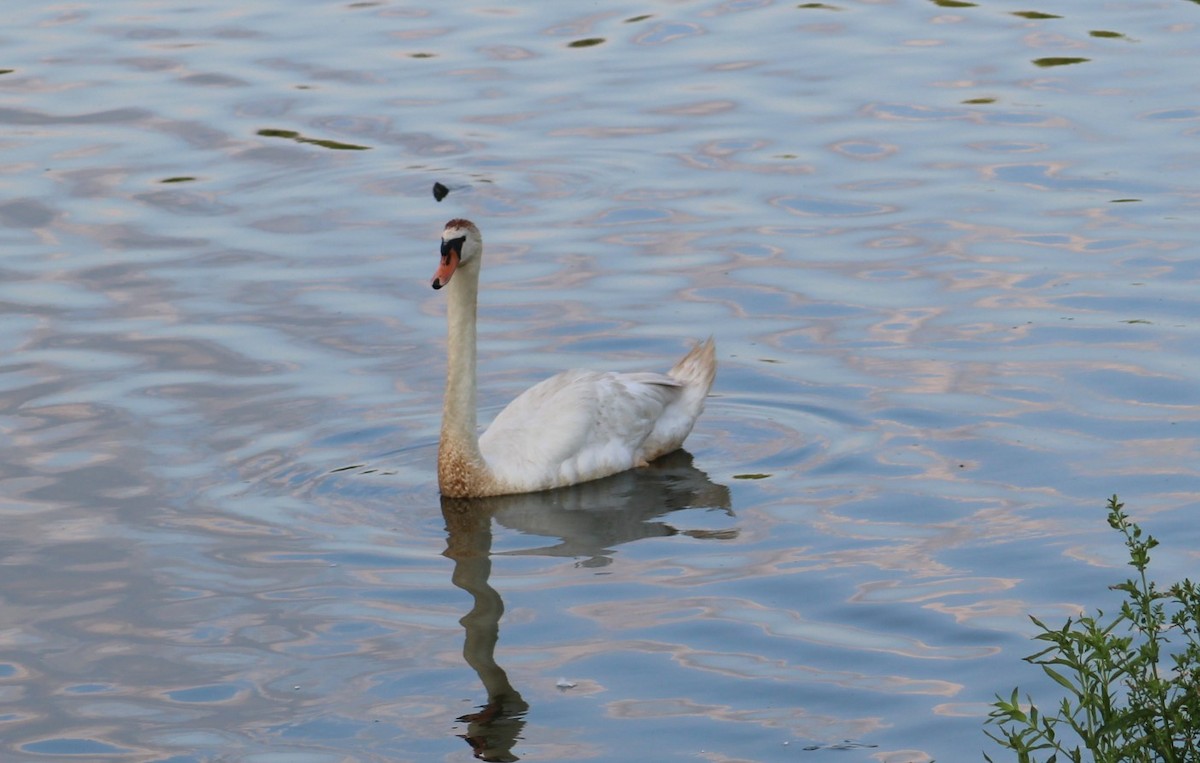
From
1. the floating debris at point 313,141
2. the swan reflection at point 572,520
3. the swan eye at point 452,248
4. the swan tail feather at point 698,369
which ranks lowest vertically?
the swan reflection at point 572,520

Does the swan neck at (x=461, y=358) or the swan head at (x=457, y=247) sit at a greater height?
the swan head at (x=457, y=247)

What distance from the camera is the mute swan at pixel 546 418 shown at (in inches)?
443

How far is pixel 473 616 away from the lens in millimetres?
9469

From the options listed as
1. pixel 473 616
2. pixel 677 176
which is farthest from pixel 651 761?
pixel 677 176

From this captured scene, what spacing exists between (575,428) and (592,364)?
164cm

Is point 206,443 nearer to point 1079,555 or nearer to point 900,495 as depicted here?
point 900,495

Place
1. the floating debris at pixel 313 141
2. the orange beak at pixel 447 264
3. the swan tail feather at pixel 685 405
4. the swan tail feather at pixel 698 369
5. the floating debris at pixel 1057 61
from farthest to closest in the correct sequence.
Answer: the floating debris at pixel 1057 61
the floating debris at pixel 313 141
the swan tail feather at pixel 698 369
the swan tail feather at pixel 685 405
the orange beak at pixel 447 264

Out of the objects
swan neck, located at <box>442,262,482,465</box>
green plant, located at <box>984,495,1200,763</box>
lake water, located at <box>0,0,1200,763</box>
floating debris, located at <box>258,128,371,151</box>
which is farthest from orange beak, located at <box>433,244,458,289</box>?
floating debris, located at <box>258,128,371,151</box>

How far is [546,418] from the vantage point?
11570 mm

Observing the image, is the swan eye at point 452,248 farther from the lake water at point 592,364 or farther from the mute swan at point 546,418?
the lake water at point 592,364

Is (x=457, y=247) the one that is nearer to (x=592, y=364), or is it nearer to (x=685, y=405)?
(x=685, y=405)

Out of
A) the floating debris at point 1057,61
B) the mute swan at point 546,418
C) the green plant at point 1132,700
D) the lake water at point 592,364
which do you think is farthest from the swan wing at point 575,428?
the floating debris at point 1057,61

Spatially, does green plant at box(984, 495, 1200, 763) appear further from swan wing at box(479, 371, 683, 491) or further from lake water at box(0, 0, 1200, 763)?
swan wing at box(479, 371, 683, 491)

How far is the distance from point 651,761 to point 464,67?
13263 millimetres
